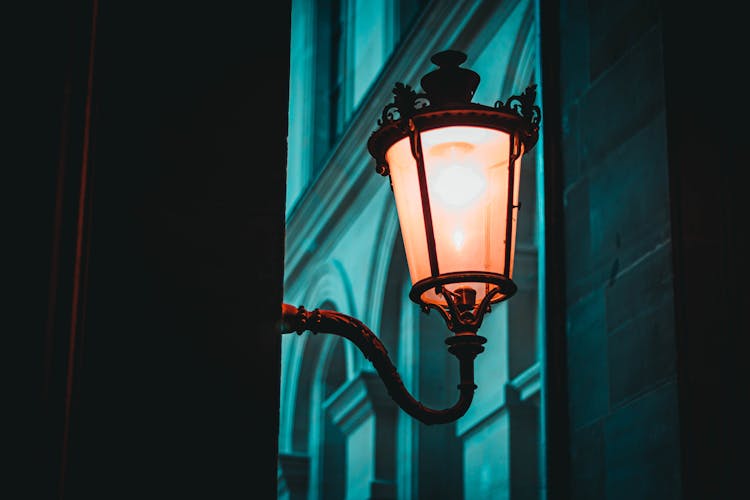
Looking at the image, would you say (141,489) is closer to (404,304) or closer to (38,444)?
(38,444)

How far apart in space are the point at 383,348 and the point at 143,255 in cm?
134

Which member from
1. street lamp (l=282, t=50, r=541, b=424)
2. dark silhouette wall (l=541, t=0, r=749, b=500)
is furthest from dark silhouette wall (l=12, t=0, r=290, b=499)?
dark silhouette wall (l=541, t=0, r=749, b=500)

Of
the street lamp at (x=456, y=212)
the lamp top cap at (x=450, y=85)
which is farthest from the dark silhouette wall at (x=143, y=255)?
the lamp top cap at (x=450, y=85)

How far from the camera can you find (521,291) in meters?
14.3

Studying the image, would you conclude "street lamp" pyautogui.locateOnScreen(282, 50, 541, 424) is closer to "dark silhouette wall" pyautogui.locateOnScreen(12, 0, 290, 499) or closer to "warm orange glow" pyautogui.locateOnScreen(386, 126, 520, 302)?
"warm orange glow" pyautogui.locateOnScreen(386, 126, 520, 302)

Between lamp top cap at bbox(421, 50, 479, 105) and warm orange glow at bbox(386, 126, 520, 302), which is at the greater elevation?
lamp top cap at bbox(421, 50, 479, 105)

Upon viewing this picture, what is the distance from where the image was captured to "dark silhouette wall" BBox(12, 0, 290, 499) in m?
3.80

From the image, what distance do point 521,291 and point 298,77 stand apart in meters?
9.28

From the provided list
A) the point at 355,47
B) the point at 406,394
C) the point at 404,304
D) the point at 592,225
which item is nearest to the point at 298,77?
the point at 355,47

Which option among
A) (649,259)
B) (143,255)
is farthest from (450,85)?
(649,259)

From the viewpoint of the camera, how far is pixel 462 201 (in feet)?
17.0

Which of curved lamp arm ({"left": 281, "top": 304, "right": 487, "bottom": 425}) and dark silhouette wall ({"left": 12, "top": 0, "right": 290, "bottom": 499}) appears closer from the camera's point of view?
dark silhouette wall ({"left": 12, "top": 0, "right": 290, "bottom": 499})

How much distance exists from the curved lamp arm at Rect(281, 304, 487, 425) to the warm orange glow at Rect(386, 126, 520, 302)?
202 millimetres

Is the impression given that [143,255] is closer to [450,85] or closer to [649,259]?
[450,85]
